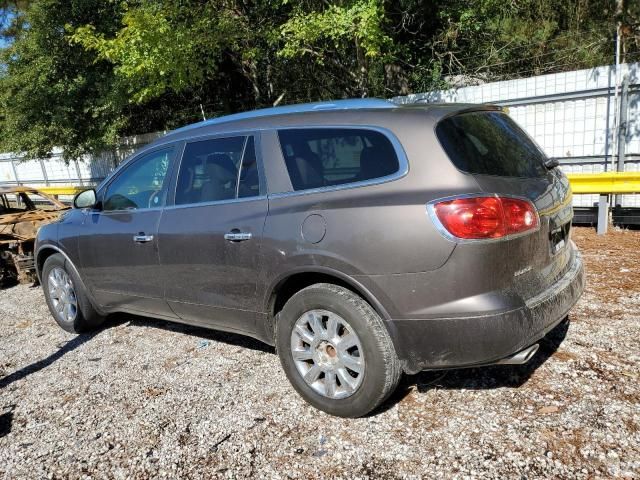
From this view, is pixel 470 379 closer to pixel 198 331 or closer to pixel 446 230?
pixel 446 230

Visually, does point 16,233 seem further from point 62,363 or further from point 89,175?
point 89,175

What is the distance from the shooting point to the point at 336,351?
3059 mm

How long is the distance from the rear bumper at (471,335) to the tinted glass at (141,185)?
87.4 inches

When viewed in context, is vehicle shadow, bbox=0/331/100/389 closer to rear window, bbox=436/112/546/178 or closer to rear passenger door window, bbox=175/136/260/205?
rear passenger door window, bbox=175/136/260/205

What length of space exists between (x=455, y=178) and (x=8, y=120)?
51.9ft

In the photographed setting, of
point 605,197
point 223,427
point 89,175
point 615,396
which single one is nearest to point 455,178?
point 615,396

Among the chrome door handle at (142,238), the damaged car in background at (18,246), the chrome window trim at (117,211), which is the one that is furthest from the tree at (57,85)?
the chrome door handle at (142,238)

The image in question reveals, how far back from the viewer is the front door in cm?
407

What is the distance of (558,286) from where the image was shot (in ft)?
9.94

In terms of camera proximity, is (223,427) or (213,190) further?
(213,190)

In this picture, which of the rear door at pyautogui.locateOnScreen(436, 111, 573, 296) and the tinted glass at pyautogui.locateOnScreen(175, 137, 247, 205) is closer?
the rear door at pyautogui.locateOnScreen(436, 111, 573, 296)

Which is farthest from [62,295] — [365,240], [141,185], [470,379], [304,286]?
[470,379]

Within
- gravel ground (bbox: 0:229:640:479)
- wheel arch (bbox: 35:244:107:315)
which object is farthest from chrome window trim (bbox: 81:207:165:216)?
gravel ground (bbox: 0:229:640:479)

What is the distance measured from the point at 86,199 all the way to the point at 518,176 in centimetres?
360
